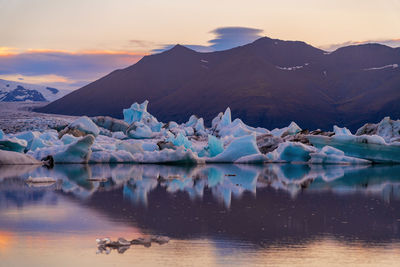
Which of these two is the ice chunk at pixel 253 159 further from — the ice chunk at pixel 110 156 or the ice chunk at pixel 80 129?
the ice chunk at pixel 80 129

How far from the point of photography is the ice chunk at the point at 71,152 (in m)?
22.7

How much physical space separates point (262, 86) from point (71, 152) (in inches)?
3067

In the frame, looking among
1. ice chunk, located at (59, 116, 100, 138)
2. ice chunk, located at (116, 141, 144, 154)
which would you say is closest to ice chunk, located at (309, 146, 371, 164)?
ice chunk, located at (116, 141, 144, 154)

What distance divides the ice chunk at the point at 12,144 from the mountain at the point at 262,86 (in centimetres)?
6799

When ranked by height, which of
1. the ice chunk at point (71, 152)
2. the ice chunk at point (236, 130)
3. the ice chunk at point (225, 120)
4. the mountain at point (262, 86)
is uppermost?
the mountain at point (262, 86)

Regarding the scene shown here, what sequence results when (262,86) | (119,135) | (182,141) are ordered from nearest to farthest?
1. (182,141)
2. (119,135)
3. (262,86)

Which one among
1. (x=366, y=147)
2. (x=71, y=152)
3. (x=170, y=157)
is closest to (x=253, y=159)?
(x=170, y=157)

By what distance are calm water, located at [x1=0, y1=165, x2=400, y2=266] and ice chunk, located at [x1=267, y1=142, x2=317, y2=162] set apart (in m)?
9.53

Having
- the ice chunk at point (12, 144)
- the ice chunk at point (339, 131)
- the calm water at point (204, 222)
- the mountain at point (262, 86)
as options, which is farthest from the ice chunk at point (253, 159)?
the mountain at point (262, 86)

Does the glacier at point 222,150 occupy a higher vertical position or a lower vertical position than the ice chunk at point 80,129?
lower

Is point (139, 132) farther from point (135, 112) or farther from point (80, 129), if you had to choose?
point (135, 112)

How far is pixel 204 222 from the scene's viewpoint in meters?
8.85

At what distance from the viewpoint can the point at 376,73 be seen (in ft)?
352

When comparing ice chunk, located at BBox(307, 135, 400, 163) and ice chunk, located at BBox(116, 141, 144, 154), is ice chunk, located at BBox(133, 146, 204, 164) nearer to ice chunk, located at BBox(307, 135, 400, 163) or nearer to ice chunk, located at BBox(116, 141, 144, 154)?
ice chunk, located at BBox(116, 141, 144, 154)
